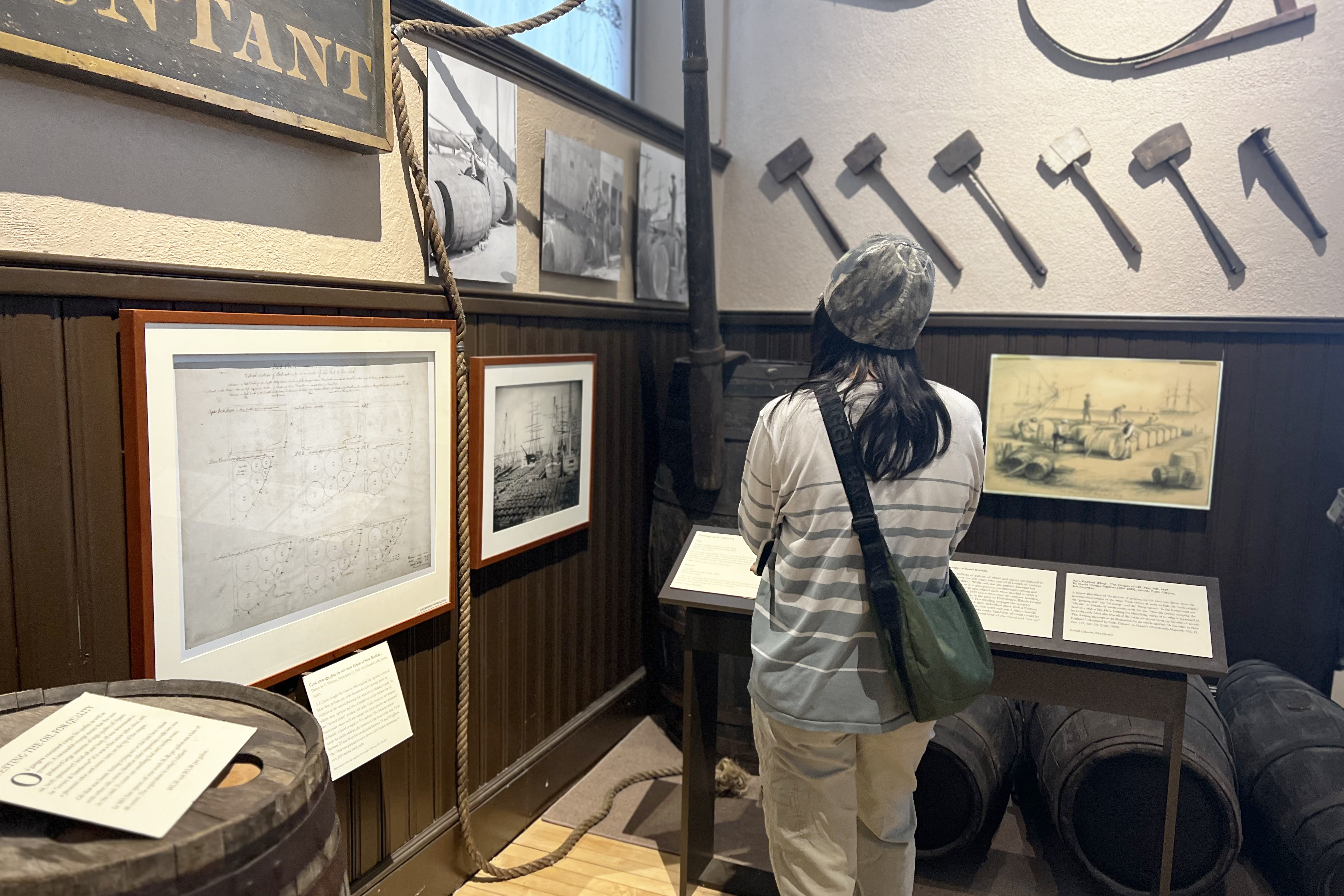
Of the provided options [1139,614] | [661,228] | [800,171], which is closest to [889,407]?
[1139,614]

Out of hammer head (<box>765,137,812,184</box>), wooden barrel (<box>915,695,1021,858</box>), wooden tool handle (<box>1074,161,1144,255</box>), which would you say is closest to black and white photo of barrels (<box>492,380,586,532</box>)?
wooden barrel (<box>915,695,1021,858</box>)

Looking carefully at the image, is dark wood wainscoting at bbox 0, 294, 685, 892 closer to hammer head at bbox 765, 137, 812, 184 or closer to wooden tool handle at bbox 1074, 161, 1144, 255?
hammer head at bbox 765, 137, 812, 184

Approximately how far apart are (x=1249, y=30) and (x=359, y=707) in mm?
3640

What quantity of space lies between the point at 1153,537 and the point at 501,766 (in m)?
2.50

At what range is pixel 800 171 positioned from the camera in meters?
3.87

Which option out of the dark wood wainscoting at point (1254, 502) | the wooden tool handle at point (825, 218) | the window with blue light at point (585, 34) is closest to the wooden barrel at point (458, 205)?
the window with blue light at point (585, 34)

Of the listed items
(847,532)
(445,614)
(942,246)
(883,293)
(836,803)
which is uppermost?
(942,246)

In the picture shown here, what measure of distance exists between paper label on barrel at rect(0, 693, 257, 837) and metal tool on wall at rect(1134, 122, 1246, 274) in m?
3.49

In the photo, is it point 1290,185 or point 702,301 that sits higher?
point 1290,185

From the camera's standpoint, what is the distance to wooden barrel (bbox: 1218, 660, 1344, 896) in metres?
2.29

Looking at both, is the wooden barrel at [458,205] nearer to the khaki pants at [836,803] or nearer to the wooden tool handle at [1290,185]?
the khaki pants at [836,803]

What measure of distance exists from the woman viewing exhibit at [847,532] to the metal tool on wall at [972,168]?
1990 millimetres

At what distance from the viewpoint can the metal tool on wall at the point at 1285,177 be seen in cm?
315

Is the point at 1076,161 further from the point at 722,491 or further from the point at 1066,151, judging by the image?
the point at 722,491
